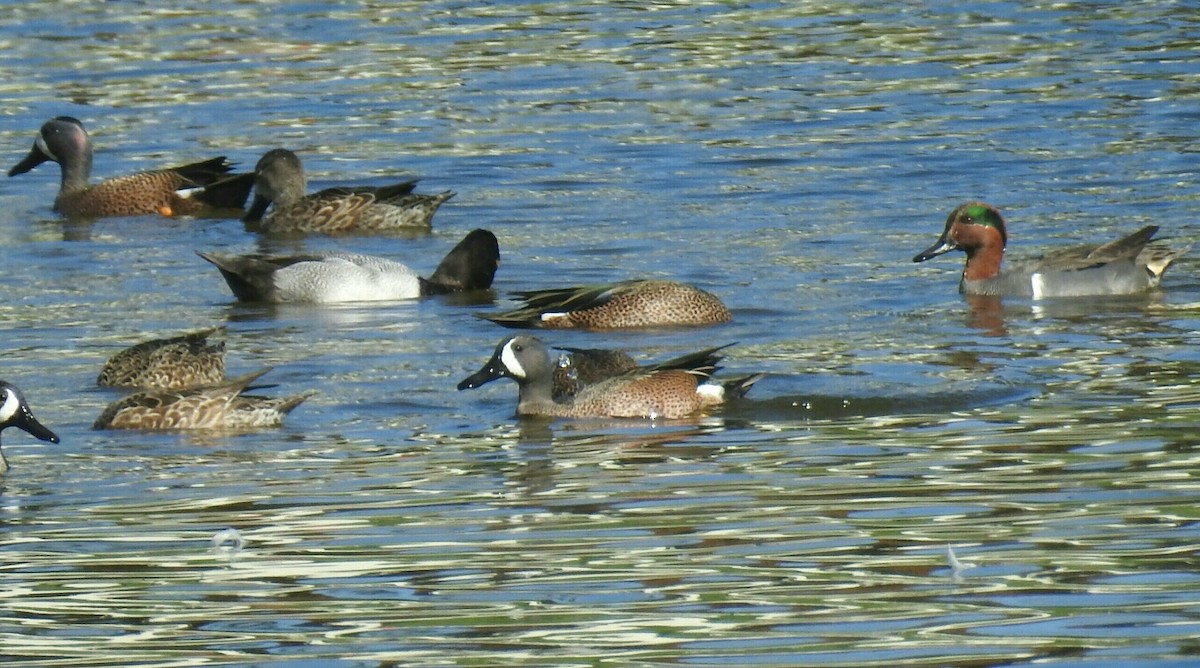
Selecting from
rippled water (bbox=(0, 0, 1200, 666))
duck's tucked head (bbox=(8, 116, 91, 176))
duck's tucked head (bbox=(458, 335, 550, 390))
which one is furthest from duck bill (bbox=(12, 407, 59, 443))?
duck's tucked head (bbox=(8, 116, 91, 176))

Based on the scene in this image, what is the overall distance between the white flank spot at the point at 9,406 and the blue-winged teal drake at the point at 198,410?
2.72 feet

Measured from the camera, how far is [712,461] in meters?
10.1

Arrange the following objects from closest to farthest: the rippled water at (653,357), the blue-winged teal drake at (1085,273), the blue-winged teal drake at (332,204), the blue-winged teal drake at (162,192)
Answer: the rippled water at (653,357)
the blue-winged teal drake at (1085,273)
the blue-winged teal drake at (332,204)
the blue-winged teal drake at (162,192)

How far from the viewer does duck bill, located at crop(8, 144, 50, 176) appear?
842 inches

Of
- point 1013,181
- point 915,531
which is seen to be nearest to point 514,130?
point 1013,181

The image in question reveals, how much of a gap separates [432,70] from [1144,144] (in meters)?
8.84

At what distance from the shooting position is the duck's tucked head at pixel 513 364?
11805mm

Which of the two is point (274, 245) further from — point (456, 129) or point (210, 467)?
point (210, 467)

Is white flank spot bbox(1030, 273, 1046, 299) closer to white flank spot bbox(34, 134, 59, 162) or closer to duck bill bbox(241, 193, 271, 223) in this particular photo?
duck bill bbox(241, 193, 271, 223)

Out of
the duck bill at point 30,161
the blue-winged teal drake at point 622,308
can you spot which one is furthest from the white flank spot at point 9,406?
the duck bill at point 30,161

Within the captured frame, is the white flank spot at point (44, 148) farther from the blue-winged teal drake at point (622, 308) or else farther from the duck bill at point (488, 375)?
the duck bill at point (488, 375)

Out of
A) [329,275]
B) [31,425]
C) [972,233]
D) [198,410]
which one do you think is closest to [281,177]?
[329,275]

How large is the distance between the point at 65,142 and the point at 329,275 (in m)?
6.00

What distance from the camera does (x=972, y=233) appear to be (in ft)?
51.5
